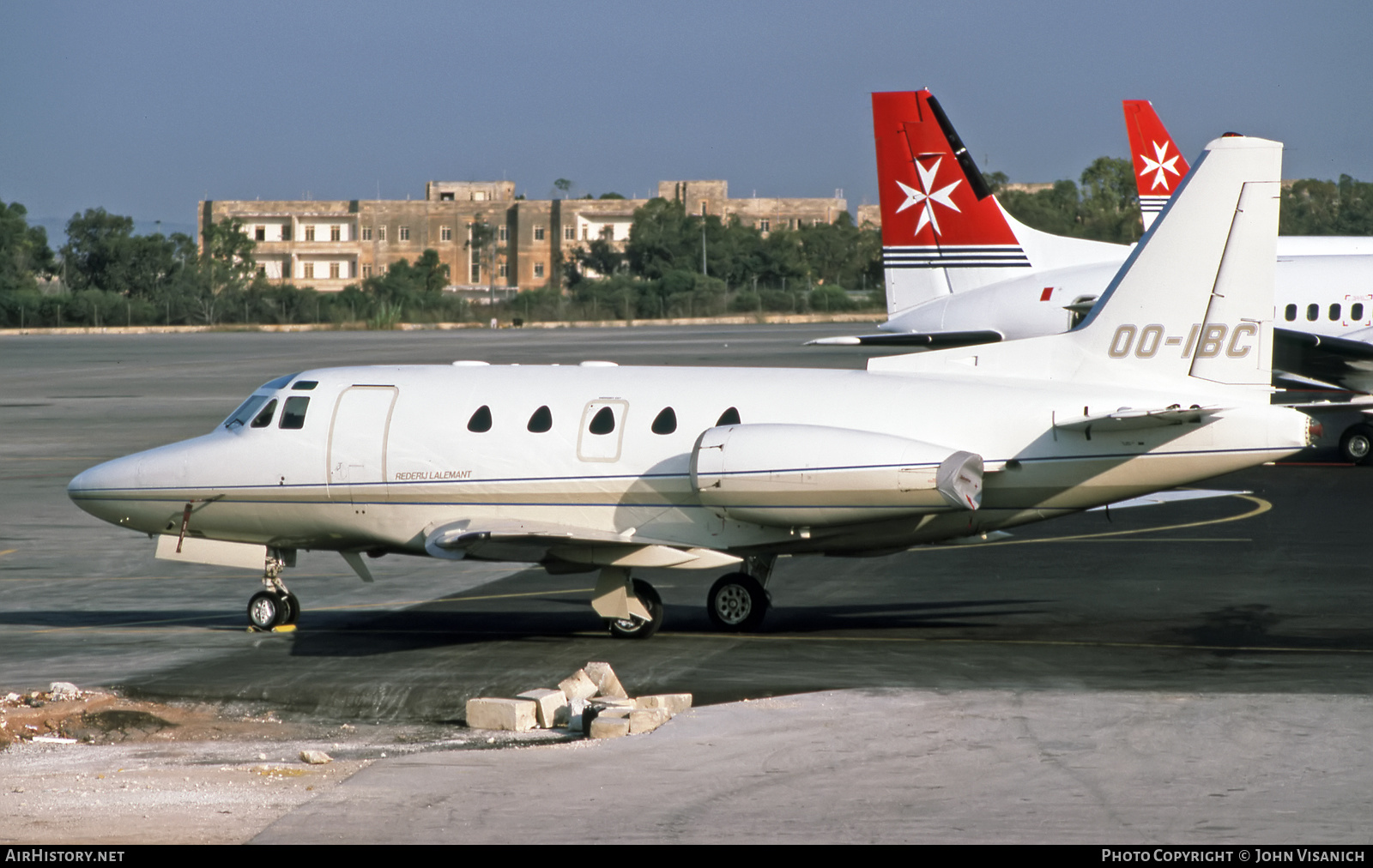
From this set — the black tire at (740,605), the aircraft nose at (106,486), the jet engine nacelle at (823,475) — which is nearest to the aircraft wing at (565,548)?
the jet engine nacelle at (823,475)

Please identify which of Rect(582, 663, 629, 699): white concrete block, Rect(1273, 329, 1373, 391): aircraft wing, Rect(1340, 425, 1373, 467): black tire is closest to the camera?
Rect(582, 663, 629, 699): white concrete block

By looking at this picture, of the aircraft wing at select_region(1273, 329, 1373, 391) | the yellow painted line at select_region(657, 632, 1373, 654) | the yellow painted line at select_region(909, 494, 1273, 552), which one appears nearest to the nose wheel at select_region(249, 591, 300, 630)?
the yellow painted line at select_region(657, 632, 1373, 654)

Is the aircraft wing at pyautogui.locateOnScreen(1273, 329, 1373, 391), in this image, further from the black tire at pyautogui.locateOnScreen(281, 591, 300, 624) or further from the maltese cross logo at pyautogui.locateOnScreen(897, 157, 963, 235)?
the black tire at pyautogui.locateOnScreen(281, 591, 300, 624)

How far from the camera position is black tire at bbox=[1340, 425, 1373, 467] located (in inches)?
1398

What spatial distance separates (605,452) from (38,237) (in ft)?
574

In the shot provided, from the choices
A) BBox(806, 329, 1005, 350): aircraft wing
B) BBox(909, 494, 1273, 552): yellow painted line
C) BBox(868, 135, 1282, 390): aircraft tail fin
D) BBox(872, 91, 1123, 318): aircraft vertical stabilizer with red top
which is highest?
BBox(872, 91, 1123, 318): aircraft vertical stabilizer with red top

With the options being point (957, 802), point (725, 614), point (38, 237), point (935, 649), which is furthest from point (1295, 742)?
point (38, 237)

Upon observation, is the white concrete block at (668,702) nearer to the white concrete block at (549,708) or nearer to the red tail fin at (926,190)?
the white concrete block at (549,708)

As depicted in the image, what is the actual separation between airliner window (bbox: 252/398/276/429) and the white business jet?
0.02 meters

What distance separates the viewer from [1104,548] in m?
24.9

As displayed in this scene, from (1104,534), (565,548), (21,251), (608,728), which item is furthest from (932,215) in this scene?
(21,251)

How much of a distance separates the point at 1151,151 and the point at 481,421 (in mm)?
35215

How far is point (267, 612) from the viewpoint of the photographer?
18.8 metres
